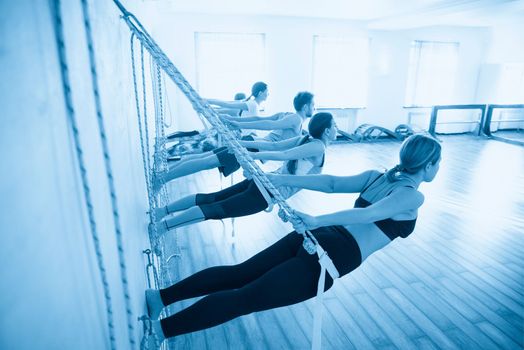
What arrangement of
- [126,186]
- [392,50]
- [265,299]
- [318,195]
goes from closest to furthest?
[265,299] < [126,186] < [318,195] < [392,50]

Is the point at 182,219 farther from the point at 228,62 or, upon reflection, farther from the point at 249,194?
the point at 228,62

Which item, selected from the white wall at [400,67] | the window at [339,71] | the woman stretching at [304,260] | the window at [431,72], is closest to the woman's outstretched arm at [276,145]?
the woman stretching at [304,260]

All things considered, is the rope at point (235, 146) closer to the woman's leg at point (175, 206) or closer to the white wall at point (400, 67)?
the woman's leg at point (175, 206)

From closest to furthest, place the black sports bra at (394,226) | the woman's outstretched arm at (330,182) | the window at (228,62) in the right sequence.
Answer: the black sports bra at (394,226) < the woman's outstretched arm at (330,182) < the window at (228,62)

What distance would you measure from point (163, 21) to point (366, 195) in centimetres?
638

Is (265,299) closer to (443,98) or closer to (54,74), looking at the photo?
(54,74)

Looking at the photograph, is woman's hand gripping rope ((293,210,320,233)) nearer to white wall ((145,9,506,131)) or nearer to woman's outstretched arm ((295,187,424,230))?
woman's outstretched arm ((295,187,424,230))

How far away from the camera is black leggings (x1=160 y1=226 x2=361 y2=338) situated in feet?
4.41

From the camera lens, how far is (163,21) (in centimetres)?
664

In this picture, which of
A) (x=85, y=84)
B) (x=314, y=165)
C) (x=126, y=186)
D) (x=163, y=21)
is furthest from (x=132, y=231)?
(x=163, y=21)

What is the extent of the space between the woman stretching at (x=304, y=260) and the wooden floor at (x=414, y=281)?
2.39 feet

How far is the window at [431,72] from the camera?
8.51 metres

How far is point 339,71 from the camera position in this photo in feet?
26.1

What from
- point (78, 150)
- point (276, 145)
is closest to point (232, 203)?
point (276, 145)
